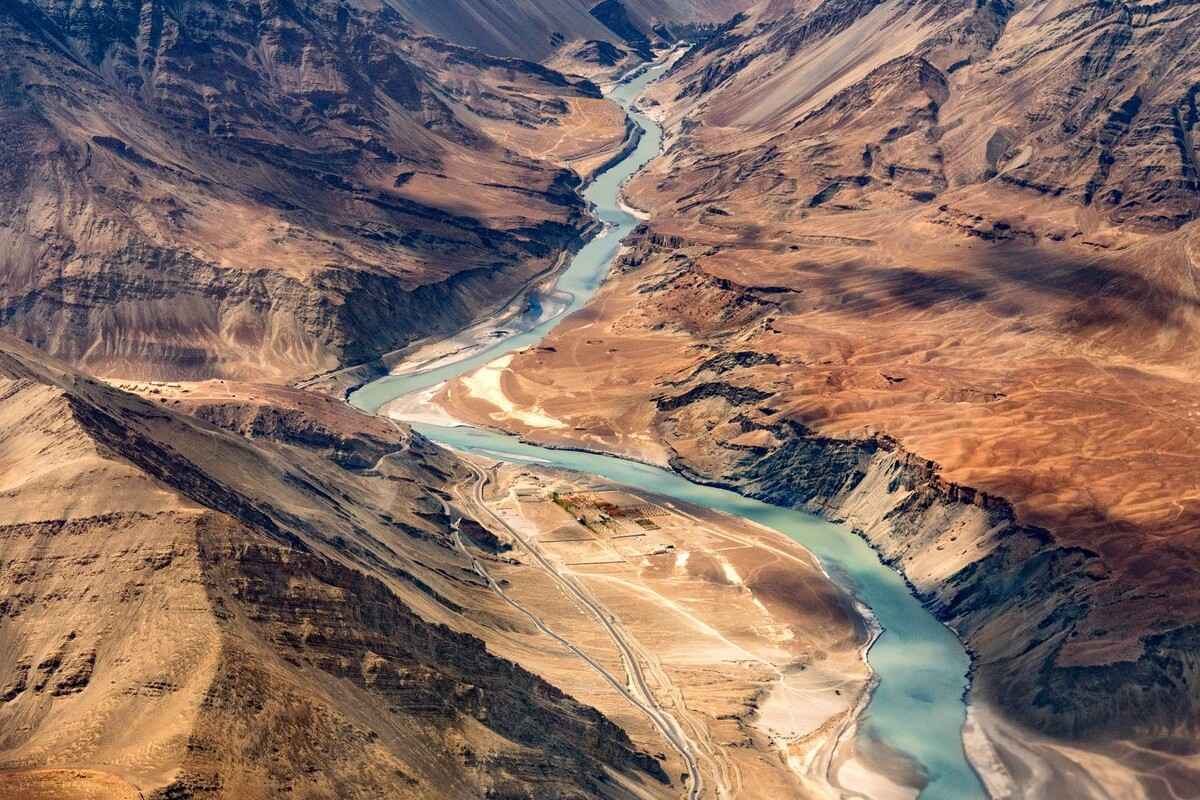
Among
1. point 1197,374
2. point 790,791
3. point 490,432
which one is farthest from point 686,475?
point 790,791

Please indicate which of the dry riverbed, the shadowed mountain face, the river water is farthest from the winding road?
the river water

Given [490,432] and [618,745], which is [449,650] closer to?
[618,745]

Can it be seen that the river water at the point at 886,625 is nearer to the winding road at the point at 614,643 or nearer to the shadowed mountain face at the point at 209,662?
the winding road at the point at 614,643

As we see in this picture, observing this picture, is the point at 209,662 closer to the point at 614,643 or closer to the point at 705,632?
the point at 614,643

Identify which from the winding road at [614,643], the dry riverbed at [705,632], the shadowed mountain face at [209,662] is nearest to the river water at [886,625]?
the dry riverbed at [705,632]

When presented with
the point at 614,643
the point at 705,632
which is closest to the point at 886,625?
the point at 705,632

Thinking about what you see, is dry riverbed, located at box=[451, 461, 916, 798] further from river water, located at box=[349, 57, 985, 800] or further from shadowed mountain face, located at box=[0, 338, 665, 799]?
shadowed mountain face, located at box=[0, 338, 665, 799]
